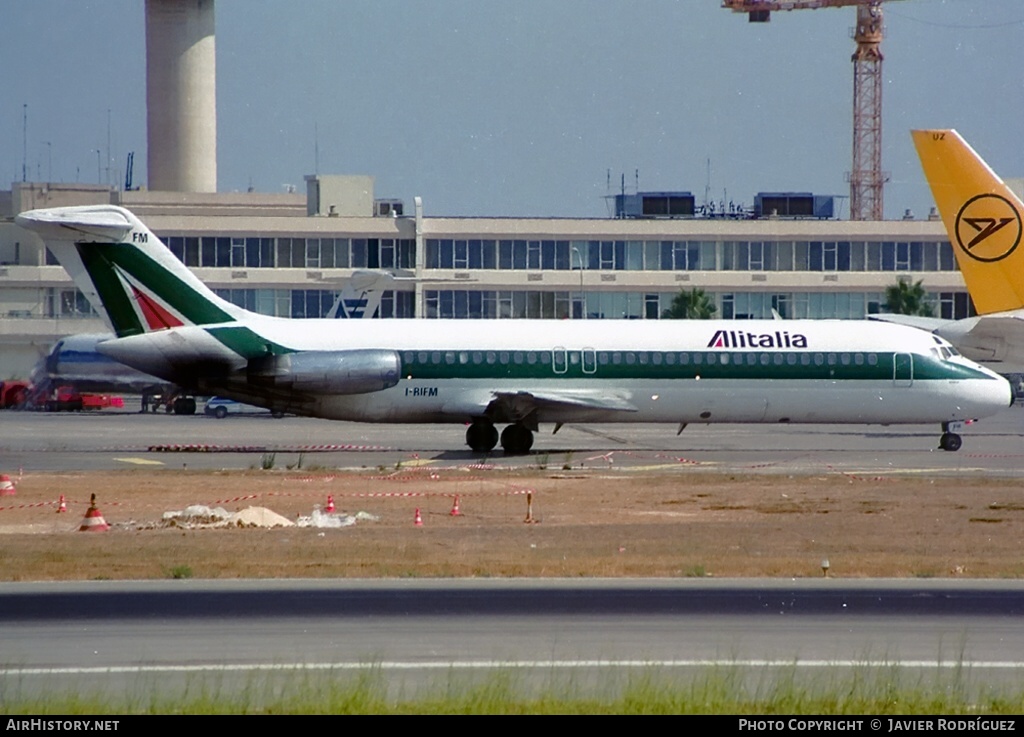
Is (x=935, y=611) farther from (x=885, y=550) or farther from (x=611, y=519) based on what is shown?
(x=611, y=519)

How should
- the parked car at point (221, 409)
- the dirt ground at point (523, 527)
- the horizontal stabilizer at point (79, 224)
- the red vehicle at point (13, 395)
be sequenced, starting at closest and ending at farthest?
the dirt ground at point (523, 527)
the horizontal stabilizer at point (79, 224)
the parked car at point (221, 409)
the red vehicle at point (13, 395)

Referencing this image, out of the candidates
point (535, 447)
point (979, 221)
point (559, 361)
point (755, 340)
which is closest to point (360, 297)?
point (535, 447)

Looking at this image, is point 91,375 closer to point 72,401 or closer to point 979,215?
point 72,401

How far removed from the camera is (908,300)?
80.9 meters

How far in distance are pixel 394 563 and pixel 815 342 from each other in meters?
21.7

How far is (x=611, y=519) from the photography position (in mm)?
24812

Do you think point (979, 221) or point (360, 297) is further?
point (360, 297)

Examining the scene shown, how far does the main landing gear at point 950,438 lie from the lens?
3953 cm

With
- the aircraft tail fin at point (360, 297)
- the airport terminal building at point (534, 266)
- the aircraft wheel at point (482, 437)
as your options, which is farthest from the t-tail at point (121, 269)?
the airport terminal building at point (534, 266)

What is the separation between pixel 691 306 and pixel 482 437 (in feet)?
148

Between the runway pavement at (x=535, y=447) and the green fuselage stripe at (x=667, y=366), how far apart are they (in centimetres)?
205

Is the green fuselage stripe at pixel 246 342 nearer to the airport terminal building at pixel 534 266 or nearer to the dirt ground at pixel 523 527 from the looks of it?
the dirt ground at pixel 523 527
